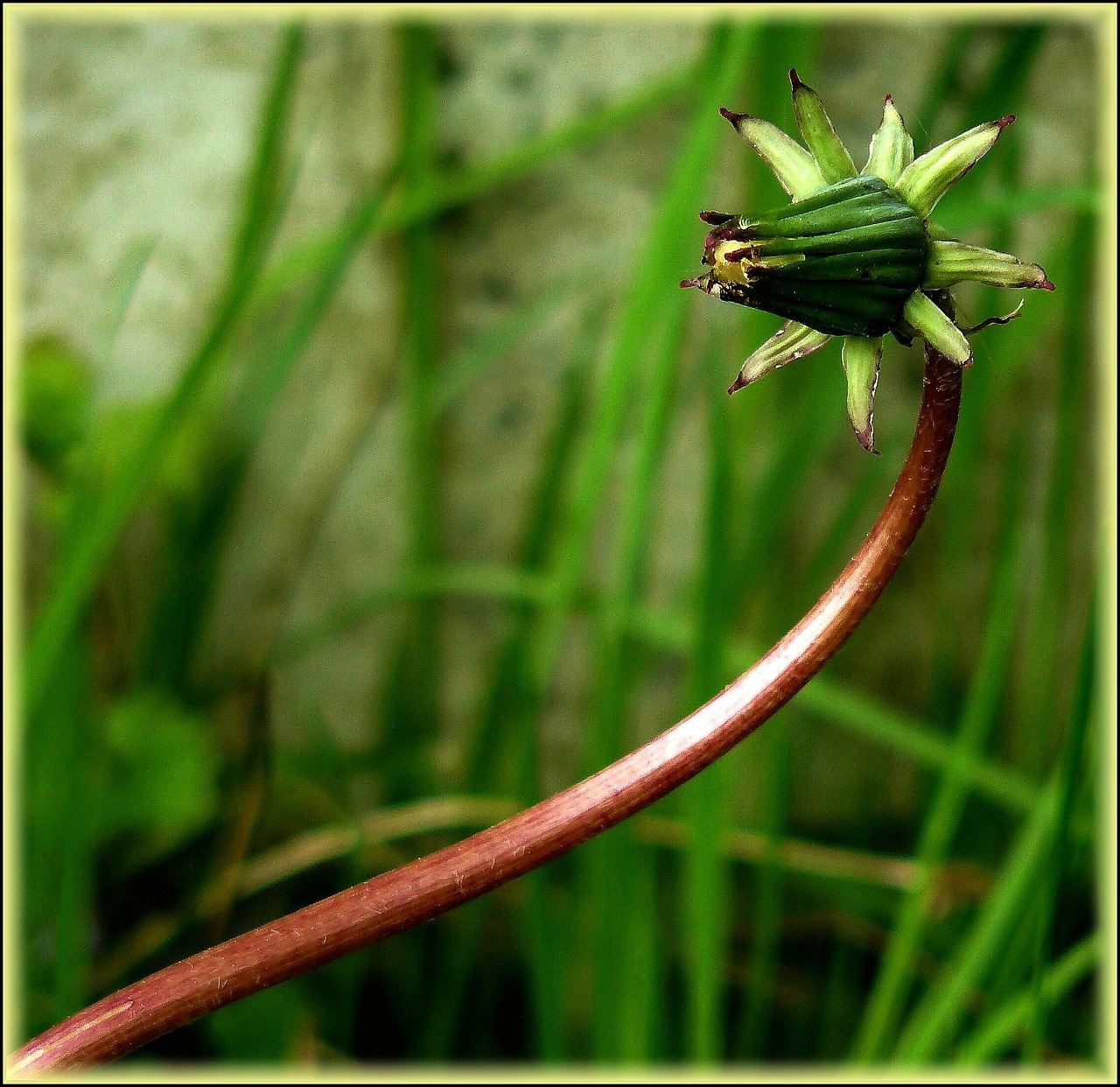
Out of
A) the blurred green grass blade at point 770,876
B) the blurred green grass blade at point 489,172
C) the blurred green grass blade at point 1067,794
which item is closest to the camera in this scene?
the blurred green grass blade at point 1067,794

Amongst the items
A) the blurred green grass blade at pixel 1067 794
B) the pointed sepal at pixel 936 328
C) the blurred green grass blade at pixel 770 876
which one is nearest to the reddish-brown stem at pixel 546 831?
the pointed sepal at pixel 936 328

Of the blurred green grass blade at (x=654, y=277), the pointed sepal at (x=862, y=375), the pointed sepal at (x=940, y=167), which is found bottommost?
the pointed sepal at (x=862, y=375)

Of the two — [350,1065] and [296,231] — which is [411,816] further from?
[296,231]

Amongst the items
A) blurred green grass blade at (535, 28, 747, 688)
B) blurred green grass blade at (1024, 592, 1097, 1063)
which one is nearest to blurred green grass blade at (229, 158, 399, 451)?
blurred green grass blade at (535, 28, 747, 688)

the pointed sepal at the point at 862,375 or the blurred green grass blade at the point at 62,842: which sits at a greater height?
the pointed sepal at the point at 862,375

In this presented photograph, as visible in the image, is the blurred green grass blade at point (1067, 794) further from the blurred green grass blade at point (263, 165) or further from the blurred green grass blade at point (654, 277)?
the blurred green grass blade at point (263, 165)

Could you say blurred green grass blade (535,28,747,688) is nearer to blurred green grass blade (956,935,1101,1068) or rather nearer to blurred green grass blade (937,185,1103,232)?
blurred green grass blade (937,185,1103,232)

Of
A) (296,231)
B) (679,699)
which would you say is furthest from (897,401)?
(296,231)
